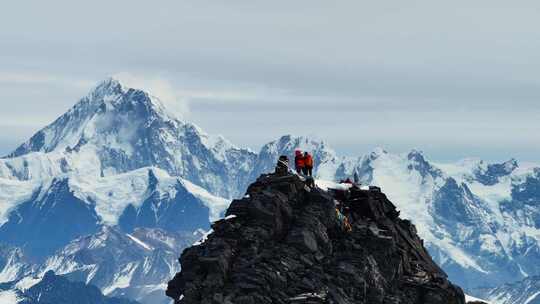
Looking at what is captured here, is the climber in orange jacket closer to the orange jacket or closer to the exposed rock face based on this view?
the orange jacket

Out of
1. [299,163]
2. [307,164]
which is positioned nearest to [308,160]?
[307,164]

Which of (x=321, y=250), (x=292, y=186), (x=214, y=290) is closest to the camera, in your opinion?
(x=214, y=290)

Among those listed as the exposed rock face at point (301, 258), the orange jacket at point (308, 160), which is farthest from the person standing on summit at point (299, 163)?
the exposed rock face at point (301, 258)

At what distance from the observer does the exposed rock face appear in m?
88.4

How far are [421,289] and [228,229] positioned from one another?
1726cm

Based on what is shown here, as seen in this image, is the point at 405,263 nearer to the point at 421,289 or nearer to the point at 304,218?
the point at 421,289

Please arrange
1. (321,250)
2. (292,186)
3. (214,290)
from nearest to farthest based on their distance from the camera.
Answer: (214,290), (321,250), (292,186)

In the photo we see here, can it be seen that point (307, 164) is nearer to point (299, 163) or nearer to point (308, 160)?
point (308, 160)

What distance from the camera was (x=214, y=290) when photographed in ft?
289

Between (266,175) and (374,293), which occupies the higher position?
(266,175)

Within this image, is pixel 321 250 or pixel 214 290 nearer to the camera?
pixel 214 290

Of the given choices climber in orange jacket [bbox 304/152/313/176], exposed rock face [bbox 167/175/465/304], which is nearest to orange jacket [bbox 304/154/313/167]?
climber in orange jacket [bbox 304/152/313/176]

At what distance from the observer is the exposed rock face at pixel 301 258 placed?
8844 centimetres

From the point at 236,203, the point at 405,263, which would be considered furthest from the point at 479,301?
the point at 236,203
